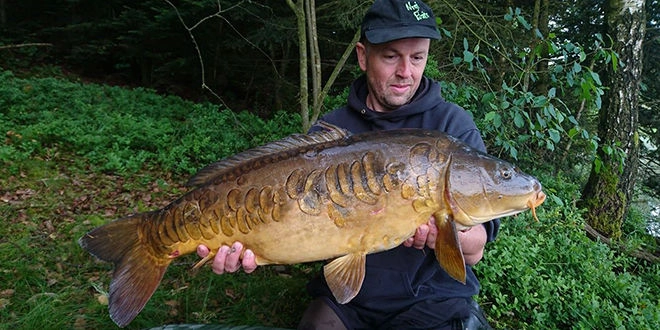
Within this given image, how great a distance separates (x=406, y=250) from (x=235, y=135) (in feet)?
16.3

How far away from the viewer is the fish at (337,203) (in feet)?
5.05

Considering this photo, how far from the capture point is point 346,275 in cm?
161

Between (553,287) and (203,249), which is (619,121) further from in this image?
(203,249)

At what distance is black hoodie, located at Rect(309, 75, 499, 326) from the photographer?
1984mm

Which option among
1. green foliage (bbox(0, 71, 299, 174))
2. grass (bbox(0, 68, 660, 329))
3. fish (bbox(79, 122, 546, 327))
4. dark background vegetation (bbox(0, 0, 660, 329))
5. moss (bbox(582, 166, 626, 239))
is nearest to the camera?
fish (bbox(79, 122, 546, 327))

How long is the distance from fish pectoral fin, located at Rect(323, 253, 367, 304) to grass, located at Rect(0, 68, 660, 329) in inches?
52.6

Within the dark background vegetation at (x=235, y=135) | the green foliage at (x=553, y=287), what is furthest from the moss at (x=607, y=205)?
the green foliage at (x=553, y=287)

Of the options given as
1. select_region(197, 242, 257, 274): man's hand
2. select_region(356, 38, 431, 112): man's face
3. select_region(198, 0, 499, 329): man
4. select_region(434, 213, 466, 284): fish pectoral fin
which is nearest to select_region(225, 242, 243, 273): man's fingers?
select_region(197, 242, 257, 274): man's hand

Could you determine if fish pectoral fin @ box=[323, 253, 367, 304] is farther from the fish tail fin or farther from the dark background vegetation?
the dark background vegetation

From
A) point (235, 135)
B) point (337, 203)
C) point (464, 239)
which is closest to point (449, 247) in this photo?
point (464, 239)

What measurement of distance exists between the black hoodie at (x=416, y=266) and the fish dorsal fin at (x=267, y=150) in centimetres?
48

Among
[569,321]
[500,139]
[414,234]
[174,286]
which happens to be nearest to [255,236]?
[414,234]

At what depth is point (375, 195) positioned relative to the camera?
1548 millimetres

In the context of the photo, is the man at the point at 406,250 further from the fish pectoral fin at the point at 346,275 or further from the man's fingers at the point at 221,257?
the man's fingers at the point at 221,257
